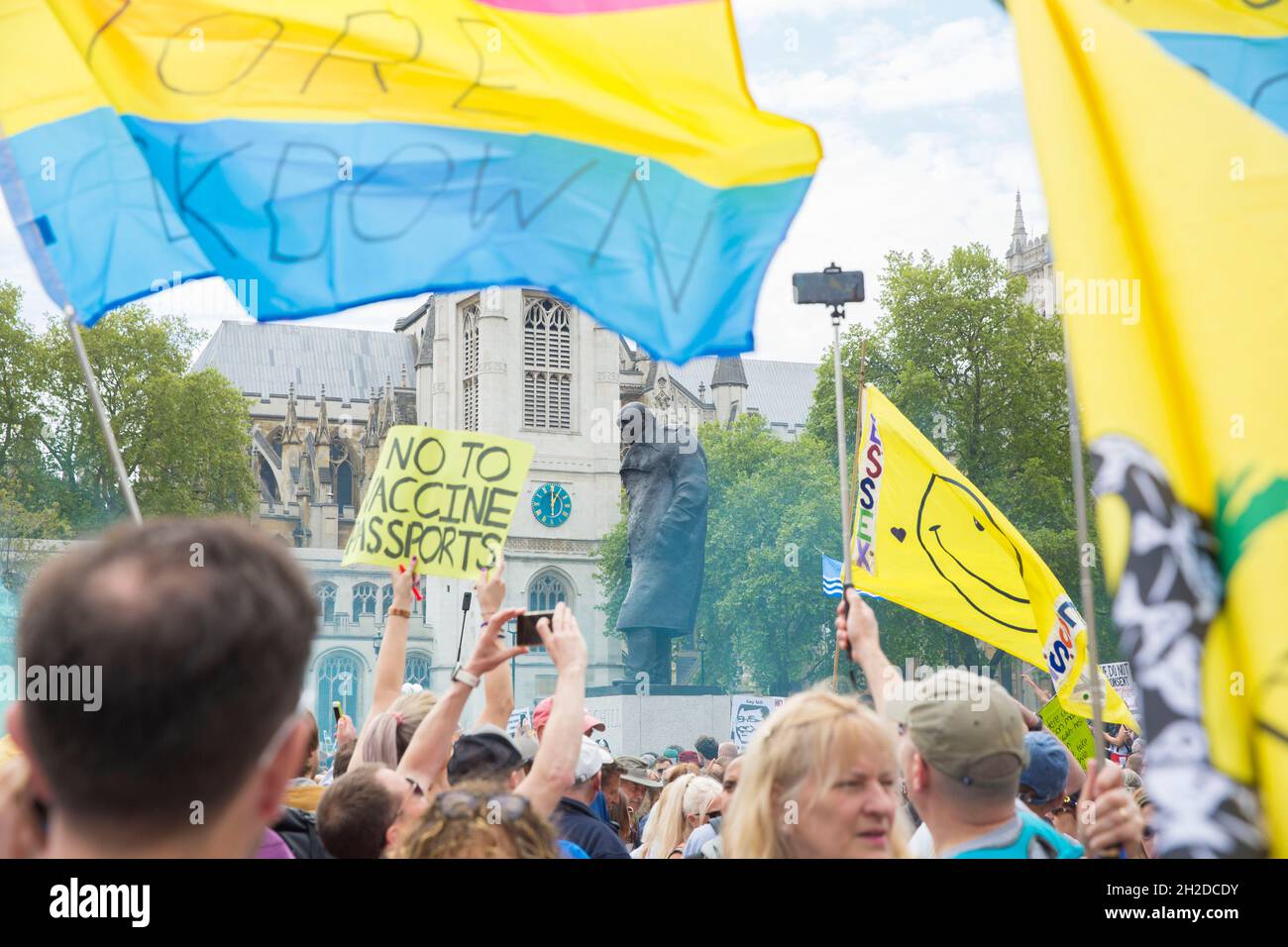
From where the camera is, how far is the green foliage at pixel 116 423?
42.2m

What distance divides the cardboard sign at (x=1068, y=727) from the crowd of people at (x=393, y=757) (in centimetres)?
363

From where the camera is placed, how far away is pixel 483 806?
2.55m

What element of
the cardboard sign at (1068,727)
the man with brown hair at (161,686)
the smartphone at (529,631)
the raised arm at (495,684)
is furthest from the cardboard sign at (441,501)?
the cardboard sign at (1068,727)

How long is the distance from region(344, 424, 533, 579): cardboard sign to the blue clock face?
51.5 metres

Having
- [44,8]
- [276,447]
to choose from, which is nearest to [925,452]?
[44,8]

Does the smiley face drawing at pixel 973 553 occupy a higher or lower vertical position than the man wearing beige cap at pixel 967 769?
higher

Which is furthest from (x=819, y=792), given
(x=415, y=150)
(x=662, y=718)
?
(x=662, y=718)

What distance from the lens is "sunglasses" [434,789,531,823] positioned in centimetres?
253

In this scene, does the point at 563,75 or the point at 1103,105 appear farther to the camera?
the point at 563,75

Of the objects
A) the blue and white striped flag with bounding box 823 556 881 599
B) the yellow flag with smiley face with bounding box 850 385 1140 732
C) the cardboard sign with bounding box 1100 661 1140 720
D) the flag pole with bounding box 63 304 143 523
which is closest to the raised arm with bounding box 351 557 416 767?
the flag pole with bounding box 63 304 143 523

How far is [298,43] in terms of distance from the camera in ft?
16.9

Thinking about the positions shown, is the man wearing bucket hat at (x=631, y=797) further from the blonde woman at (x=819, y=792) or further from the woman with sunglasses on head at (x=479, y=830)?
the woman with sunglasses on head at (x=479, y=830)

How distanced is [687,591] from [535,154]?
10265 millimetres
